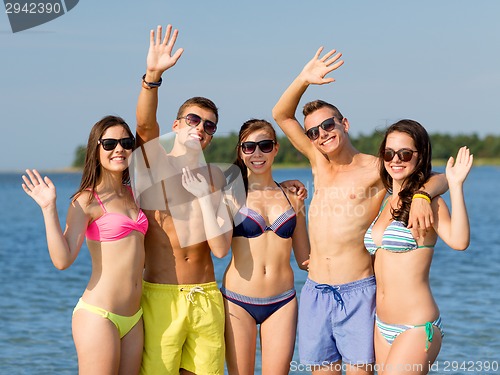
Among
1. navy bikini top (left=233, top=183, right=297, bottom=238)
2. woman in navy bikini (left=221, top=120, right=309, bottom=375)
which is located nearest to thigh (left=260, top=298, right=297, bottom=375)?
woman in navy bikini (left=221, top=120, right=309, bottom=375)

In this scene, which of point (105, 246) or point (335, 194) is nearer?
point (105, 246)

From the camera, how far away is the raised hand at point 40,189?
5.12 m

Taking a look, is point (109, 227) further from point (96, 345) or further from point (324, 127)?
point (324, 127)

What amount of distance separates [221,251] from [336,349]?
1.25m

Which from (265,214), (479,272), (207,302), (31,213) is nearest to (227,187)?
(265,214)

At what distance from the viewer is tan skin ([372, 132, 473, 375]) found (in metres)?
5.00

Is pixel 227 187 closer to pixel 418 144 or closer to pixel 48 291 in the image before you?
pixel 418 144

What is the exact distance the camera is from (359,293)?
569 cm

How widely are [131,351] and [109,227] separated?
3.10 ft

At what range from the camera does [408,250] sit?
17.0 ft

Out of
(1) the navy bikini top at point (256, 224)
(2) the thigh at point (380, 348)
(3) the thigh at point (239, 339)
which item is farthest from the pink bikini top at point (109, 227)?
(2) the thigh at point (380, 348)

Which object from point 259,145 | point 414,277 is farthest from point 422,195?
point 259,145

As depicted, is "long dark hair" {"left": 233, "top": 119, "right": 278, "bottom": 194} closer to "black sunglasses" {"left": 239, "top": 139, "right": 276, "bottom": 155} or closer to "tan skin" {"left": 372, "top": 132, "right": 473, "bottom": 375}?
"black sunglasses" {"left": 239, "top": 139, "right": 276, "bottom": 155}

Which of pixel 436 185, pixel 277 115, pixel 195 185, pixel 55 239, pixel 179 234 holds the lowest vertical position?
pixel 179 234
